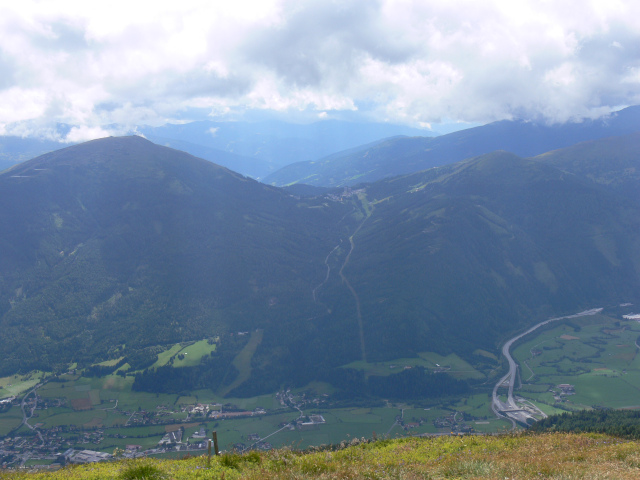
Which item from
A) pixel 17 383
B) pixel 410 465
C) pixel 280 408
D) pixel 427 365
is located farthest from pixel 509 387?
pixel 17 383

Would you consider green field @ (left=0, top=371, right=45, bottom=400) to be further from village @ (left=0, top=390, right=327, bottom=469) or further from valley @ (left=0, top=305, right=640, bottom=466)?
village @ (left=0, top=390, right=327, bottom=469)

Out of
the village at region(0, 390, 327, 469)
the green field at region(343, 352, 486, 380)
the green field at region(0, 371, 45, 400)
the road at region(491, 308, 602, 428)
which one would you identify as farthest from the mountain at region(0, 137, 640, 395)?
the village at region(0, 390, 327, 469)

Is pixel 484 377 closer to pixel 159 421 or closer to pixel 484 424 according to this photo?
pixel 484 424

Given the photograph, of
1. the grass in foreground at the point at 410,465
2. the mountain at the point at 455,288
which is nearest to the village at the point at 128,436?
the mountain at the point at 455,288

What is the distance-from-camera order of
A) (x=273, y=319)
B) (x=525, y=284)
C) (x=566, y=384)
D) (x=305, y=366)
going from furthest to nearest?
(x=525, y=284), (x=273, y=319), (x=305, y=366), (x=566, y=384)

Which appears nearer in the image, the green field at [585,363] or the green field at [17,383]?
the green field at [585,363]

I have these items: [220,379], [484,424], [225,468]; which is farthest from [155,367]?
[225,468]

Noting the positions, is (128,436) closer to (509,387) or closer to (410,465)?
(410,465)

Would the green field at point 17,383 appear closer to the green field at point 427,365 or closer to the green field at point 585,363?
the green field at point 427,365
